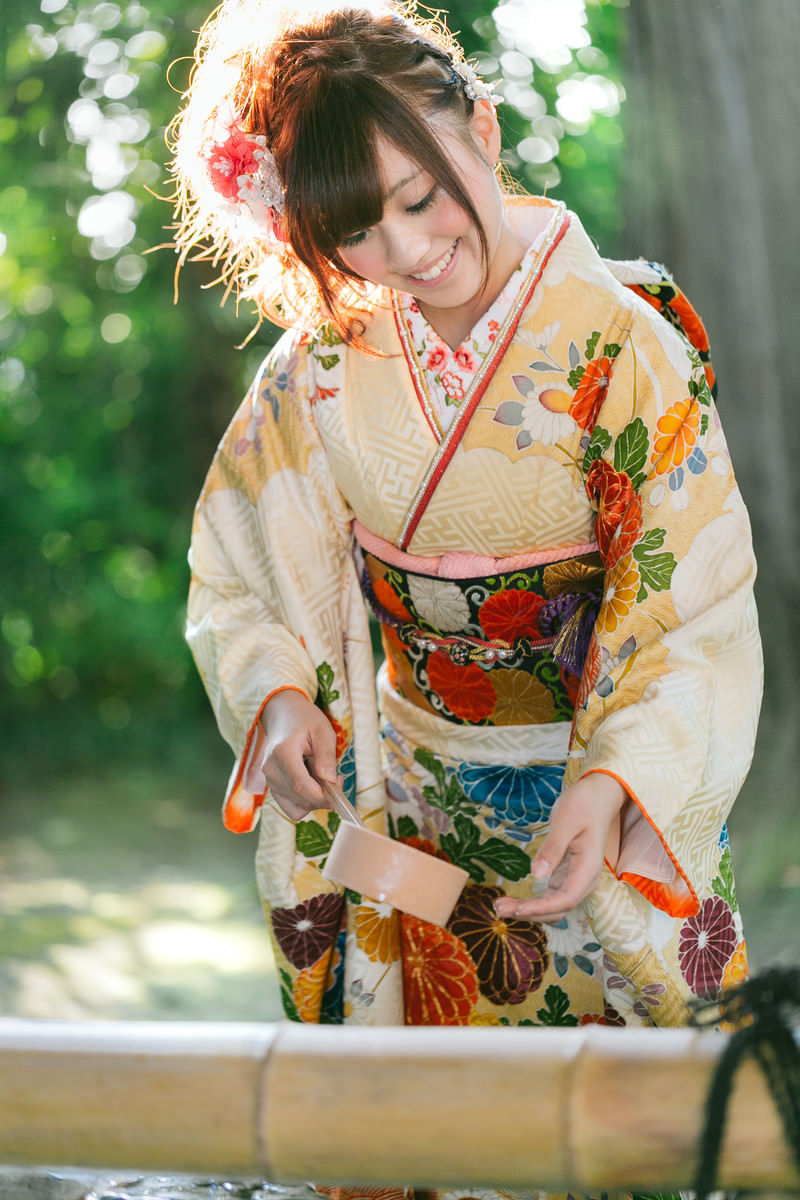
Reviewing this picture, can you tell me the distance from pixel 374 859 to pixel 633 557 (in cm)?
40

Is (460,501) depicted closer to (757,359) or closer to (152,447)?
(757,359)

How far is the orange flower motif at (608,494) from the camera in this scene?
125 cm

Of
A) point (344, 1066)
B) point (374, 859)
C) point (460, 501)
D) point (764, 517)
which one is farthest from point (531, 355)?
point (764, 517)

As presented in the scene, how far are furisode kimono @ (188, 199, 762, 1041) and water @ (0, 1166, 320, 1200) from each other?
8.5 inches

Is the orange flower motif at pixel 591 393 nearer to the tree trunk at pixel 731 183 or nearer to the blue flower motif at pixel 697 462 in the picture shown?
the blue flower motif at pixel 697 462

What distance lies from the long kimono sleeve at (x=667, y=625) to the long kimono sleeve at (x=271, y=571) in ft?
1.08

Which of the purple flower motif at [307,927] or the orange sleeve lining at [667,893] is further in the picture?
the purple flower motif at [307,927]

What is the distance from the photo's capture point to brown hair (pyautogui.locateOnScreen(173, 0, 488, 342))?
1172mm

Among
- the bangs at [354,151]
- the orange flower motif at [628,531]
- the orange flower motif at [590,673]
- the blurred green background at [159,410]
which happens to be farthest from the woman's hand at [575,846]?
the blurred green background at [159,410]

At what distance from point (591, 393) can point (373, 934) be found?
0.66 m

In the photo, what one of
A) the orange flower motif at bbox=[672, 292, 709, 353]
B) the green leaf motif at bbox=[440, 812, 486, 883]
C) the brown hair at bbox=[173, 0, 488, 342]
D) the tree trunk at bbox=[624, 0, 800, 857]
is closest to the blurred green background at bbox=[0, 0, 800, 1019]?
the tree trunk at bbox=[624, 0, 800, 857]

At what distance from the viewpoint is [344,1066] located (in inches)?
29.1

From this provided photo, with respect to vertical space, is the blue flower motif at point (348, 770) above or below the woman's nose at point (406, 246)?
below

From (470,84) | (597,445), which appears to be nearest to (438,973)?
(597,445)
